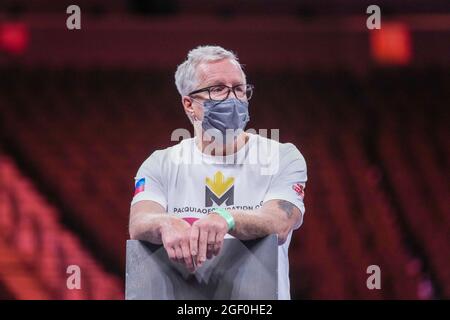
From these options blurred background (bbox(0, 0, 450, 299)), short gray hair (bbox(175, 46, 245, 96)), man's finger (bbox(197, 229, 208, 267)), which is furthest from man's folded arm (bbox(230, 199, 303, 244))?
blurred background (bbox(0, 0, 450, 299))

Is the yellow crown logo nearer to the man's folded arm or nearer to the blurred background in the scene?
the man's folded arm

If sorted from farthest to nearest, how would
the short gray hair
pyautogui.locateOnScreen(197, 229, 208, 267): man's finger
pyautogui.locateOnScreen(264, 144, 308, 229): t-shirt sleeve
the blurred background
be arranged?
the blurred background < the short gray hair < pyautogui.locateOnScreen(264, 144, 308, 229): t-shirt sleeve < pyautogui.locateOnScreen(197, 229, 208, 267): man's finger

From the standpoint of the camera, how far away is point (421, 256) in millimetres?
5879

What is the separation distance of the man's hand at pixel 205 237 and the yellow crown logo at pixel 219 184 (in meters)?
0.43

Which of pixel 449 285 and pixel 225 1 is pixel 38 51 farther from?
pixel 449 285

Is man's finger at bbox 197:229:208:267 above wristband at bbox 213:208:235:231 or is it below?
below

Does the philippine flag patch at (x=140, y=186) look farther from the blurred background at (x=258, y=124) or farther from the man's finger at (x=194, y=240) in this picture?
the blurred background at (x=258, y=124)

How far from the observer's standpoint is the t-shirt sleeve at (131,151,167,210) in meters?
2.39

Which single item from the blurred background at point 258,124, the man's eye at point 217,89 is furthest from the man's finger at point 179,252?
the blurred background at point 258,124

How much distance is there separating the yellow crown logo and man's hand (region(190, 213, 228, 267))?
0.43m

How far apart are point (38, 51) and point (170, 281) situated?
5.50 m

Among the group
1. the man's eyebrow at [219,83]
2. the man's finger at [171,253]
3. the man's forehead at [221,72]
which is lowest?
the man's finger at [171,253]

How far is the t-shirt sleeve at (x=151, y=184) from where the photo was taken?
2.39 metres
